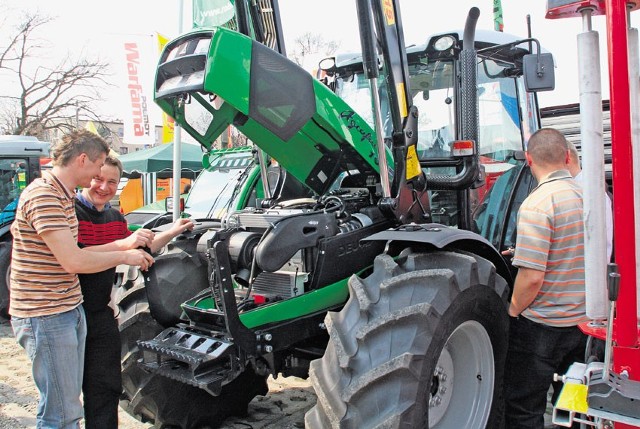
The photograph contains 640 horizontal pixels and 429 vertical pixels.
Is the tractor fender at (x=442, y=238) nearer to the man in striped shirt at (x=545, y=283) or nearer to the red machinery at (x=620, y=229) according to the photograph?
the man in striped shirt at (x=545, y=283)

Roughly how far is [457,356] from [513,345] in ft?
1.13

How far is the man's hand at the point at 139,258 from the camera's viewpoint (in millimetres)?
3199

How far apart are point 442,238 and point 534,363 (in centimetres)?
90

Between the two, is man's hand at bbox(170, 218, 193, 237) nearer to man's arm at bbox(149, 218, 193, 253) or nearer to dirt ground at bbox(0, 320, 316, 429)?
man's arm at bbox(149, 218, 193, 253)

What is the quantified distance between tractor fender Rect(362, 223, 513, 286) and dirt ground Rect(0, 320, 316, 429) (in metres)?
1.90

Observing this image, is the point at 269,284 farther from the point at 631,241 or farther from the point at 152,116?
the point at 152,116

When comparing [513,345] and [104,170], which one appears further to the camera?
[104,170]

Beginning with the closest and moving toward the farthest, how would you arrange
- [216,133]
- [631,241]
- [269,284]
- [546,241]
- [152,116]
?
[631,241] < [546,241] < [269,284] < [216,133] < [152,116]

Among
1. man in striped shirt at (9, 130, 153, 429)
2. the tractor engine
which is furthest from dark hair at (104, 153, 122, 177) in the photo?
the tractor engine

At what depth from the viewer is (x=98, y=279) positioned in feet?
10.7

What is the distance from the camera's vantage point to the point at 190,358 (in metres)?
2.90

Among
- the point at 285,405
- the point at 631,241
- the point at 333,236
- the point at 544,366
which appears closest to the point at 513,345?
the point at 544,366

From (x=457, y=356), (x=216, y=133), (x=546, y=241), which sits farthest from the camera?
(x=216, y=133)

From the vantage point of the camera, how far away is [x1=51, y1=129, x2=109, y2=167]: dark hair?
120 inches
